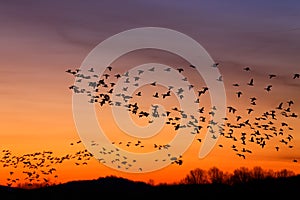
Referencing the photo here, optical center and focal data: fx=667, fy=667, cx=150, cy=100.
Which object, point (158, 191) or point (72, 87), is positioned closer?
point (72, 87)

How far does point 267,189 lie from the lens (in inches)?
5586

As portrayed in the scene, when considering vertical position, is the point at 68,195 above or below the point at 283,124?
above

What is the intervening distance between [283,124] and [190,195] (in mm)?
97604

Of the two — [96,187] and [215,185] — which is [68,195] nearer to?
[96,187]

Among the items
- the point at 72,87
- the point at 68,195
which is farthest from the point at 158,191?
the point at 72,87

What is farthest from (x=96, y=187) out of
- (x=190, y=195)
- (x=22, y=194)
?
(x=190, y=195)

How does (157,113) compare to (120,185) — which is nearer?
(157,113)

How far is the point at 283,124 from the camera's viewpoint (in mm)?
59375

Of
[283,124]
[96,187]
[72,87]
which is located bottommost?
[283,124]

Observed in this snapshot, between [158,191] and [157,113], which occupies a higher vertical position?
[158,191]

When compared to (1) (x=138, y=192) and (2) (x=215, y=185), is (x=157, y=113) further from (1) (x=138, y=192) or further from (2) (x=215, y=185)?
(1) (x=138, y=192)

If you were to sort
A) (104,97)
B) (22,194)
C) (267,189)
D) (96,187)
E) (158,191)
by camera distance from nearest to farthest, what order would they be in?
(104,97)
(267,189)
(158,191)
(22,194)
(96,187)

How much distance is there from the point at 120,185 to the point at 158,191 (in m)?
30.4

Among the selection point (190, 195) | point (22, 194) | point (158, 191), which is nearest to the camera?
point (190, 195)
